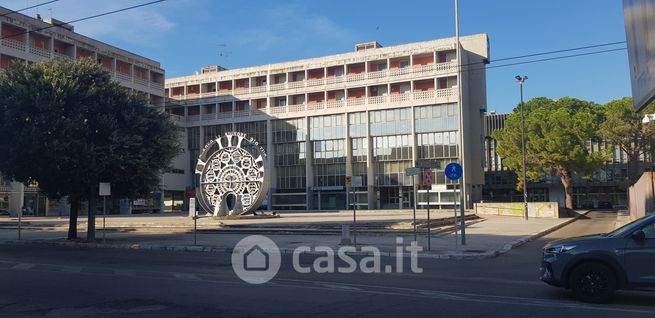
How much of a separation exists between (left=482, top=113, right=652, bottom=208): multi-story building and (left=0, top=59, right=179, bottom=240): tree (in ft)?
194

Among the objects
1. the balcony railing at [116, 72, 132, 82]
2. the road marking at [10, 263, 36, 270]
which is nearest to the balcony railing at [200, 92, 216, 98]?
the balcony railing at [116, 72, 132, 82]

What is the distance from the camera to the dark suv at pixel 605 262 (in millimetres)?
8641

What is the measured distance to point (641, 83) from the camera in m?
8.31

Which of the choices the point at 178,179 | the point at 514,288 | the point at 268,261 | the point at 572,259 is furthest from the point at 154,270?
the point at 178,179

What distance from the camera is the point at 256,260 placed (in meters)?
17.1

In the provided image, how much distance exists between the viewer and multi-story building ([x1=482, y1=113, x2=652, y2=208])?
7562cm

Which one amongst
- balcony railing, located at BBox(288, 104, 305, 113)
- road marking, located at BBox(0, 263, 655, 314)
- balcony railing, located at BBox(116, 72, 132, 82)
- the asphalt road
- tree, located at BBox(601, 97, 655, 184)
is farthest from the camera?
balcony railing, located at BBox(288, 104, 305, 113)

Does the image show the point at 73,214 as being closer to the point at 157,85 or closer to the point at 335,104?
the point at 335,104

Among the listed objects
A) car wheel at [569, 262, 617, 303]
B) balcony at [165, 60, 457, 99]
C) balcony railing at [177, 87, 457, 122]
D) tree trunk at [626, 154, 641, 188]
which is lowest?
car wheel at [569, 262, 617, 303]

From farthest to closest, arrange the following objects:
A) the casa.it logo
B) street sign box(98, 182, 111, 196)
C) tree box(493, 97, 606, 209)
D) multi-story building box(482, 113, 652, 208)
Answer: multi-story building box(482, 113, 652, 208), tree box(493, 97, 606, 209), street sign box(98, 182, 111, 196), the casa.it logo

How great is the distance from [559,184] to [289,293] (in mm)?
74646

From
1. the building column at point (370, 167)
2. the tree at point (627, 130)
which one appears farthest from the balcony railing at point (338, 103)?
the tree at point (627, 130)

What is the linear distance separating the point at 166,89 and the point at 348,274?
75484 millimetres

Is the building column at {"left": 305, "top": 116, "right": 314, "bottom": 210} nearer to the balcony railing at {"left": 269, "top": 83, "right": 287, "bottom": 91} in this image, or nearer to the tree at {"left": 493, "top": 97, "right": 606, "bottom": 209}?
the balcony railing at {"left": 269, "top": 83, "right": 287, "bottom": 91}
